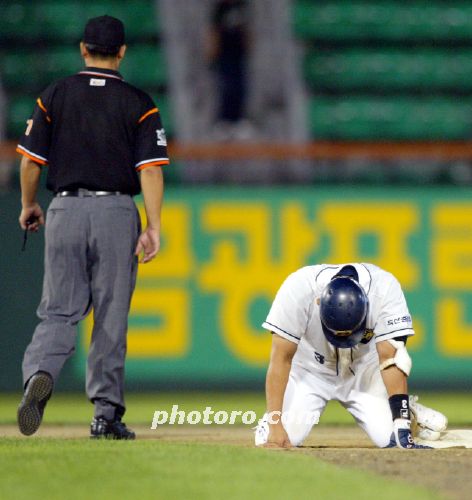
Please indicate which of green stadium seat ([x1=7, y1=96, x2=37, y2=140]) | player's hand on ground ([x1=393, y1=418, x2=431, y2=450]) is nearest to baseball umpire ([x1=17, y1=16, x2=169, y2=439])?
player's hand on ground ([x1=393, y1=418, x2=431, y2=450])

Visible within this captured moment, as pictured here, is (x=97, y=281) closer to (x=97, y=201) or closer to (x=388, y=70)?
(x=97, y=201)

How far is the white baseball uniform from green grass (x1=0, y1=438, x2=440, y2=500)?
755mm

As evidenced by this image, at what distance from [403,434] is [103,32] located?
2.30 metres

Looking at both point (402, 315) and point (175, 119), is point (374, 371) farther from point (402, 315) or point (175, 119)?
point (175, 119)

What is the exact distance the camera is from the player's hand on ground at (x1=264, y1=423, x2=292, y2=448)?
573 centimetres

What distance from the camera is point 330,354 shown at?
6246 mm

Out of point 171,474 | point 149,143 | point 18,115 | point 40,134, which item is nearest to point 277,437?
point 171,474

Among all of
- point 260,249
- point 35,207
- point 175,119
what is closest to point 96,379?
point 35,207

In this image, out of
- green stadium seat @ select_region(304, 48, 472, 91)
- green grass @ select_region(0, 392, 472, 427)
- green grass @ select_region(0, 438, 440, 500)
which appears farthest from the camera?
green stadium seat @ select_region(304, 48, 472, 91)

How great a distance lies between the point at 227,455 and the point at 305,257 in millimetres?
4843

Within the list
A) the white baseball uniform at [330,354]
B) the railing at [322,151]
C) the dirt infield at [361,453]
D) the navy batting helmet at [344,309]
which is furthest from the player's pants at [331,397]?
the railing at [322,151]

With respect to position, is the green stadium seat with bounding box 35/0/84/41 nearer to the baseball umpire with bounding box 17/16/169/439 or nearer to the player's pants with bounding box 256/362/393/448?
the baseball umpire with bounding box 17/16/169/439

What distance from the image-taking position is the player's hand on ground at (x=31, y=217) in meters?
5.80

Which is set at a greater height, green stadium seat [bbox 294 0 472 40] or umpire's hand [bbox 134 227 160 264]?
green stadium seat [bbox 294 0 472 40]
